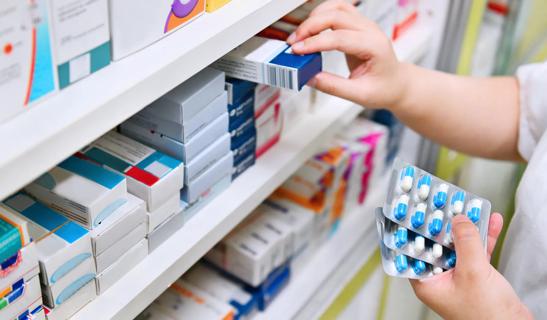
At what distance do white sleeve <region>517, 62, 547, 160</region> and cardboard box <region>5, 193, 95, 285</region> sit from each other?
25.1 inches

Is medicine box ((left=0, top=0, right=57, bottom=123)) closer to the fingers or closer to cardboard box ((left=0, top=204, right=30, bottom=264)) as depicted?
cardboard box ((left=0, top=204, right=30, bottom=264))

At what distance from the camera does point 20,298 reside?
605 millimetres

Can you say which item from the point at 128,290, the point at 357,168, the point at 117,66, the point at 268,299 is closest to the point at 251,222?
the point at 268,299

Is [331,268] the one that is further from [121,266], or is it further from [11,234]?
[11,234]

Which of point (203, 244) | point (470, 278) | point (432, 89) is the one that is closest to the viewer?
point (470, 278)

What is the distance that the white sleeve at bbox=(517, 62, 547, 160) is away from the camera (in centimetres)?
91

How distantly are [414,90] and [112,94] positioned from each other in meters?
0.51

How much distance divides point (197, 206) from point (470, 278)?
1.14 ft

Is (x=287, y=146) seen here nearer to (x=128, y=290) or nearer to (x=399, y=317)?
(x=128, y=290)

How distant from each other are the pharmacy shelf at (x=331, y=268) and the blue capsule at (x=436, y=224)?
46 cm

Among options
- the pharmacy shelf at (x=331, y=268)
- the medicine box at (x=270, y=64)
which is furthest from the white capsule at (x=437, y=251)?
the pharmacy shelf at (x=331, y=268)

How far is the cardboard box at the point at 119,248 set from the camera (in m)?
0.69

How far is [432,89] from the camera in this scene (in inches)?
37.6

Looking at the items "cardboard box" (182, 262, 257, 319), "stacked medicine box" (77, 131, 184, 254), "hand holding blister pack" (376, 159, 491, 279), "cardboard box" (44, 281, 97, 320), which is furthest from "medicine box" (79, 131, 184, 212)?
"cardboard box" (182, 262, 257, 319)
